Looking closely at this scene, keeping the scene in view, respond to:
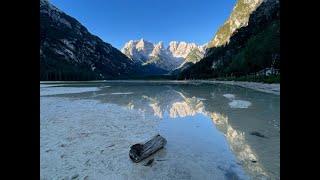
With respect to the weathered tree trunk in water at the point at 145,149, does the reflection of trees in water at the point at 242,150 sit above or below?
below

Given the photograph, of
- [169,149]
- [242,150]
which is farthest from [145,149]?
[242,150]

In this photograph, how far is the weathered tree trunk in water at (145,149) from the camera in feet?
34.1

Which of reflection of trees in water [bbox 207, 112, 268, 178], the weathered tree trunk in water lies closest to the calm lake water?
reflection of trees in water [bbox 207, 112, 268, 178]

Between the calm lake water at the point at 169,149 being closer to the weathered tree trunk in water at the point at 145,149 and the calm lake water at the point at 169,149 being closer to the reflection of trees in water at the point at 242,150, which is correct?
→ the reflection of trees in water at the point at 242,150

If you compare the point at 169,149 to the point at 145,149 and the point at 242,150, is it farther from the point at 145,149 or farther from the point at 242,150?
the point at 242,150

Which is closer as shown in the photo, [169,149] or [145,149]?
[145,149]

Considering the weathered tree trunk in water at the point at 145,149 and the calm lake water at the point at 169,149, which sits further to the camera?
the weathered tree trunk in water at the point at 145,149

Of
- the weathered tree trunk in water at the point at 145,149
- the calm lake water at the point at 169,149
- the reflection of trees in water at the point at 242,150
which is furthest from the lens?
the weathered tree trunk in water at the point at 145,149

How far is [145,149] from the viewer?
36.2 ft

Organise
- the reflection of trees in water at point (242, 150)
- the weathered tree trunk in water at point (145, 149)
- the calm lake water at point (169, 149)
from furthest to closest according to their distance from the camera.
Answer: the weathered tree trunk in water at point (145, 149), the reflection of trees in water at point (242, 150), the calm lake water at point (169, 149)

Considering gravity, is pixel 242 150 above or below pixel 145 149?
below

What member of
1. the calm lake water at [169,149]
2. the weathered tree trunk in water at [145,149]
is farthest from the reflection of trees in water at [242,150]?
the weathered tree trunk in water at [145,149]
